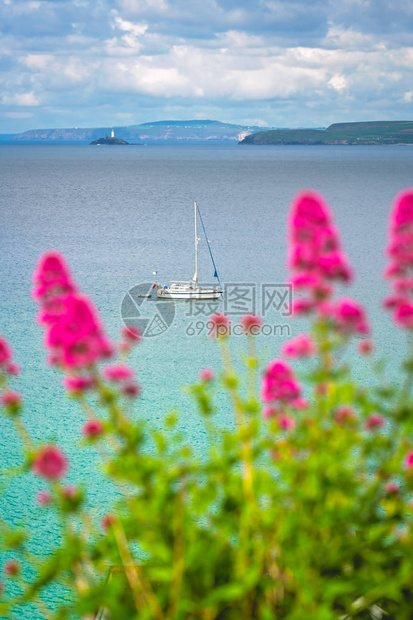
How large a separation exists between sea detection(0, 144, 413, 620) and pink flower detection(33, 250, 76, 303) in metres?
0.93

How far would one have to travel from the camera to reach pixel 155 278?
49.2 m

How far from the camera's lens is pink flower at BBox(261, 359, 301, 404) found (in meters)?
4.35

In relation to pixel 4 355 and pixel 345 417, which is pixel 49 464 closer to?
pixel 4 355

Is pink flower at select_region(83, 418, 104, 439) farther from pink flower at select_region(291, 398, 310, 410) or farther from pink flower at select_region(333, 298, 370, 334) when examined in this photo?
pink flower at select_region(333, 298, 370, 334)

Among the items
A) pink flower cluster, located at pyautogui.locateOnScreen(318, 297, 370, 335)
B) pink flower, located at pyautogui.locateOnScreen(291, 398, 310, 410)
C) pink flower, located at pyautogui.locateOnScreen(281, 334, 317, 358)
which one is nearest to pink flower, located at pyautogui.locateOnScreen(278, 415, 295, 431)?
pink flower, located at pyautogui.locateOnScreen(291, 398, 310, 410)

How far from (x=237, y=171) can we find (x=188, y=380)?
450 feet

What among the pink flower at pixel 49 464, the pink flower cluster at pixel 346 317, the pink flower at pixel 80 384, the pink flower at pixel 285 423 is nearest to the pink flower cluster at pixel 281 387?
the pink flower at pixel 285 423

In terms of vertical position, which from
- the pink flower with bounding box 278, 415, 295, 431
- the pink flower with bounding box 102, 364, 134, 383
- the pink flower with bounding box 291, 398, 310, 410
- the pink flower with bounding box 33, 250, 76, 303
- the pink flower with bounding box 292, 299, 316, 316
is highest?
the pink flower with bounding box 33, 250, 76, 303

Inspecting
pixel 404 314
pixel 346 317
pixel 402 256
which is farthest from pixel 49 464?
pixel 402 256

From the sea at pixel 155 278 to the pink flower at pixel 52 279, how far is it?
93 cm

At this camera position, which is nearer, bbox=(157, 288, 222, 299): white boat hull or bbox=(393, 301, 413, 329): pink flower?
bbox=(393, 301, 413, 329): pink flower

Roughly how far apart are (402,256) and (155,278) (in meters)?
45.6

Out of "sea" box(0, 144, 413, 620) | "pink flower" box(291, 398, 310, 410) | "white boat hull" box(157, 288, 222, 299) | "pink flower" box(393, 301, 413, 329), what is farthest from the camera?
"white boat hull" box(157, 288, 222, 299)

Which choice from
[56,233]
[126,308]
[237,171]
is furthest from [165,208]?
[237,171]
